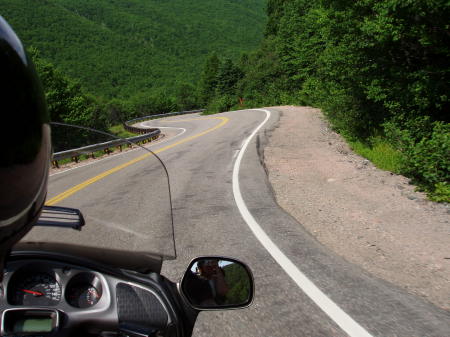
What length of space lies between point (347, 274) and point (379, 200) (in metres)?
3.58

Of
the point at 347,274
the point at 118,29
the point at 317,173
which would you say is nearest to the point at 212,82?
the point at 317,173

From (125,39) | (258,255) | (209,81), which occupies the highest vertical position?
(125,39)

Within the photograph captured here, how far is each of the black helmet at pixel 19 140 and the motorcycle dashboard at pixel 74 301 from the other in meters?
0.69

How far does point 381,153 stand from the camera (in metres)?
11.7

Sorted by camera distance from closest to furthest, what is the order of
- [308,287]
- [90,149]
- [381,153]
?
[90,149]
[308,287]
[381,153]

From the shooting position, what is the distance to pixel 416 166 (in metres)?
8.48

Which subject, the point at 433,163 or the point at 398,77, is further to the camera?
the point at 398,77

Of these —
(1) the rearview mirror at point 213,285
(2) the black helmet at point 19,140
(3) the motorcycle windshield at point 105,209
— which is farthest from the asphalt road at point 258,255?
(2) the black helmet at point 19,140

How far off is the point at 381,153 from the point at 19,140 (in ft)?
39.3

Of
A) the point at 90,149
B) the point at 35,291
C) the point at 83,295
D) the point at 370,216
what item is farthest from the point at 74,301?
the point at 370,216

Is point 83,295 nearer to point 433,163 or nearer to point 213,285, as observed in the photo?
point 213,285

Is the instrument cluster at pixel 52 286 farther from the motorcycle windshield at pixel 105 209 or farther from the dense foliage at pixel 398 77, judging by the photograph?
the dense foliage at pixel 398 77

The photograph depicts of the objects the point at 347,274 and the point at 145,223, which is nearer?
the point at 145,223

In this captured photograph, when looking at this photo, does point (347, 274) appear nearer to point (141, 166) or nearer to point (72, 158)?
point (141, 166)
